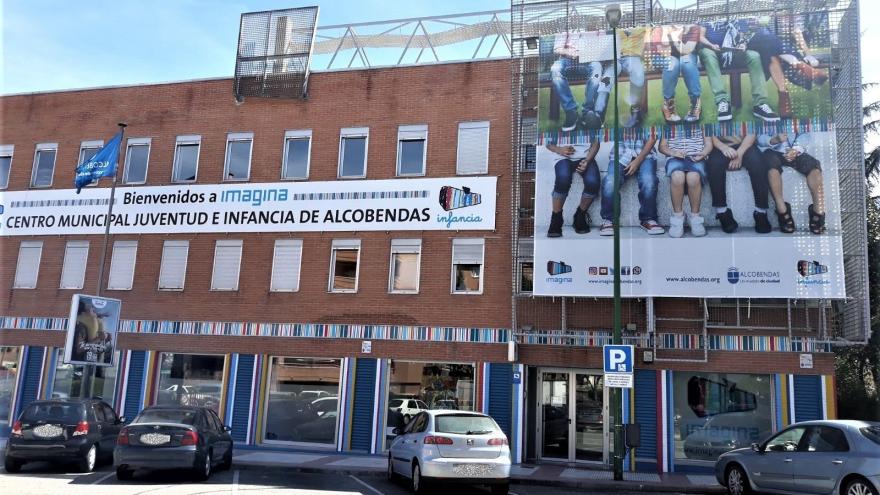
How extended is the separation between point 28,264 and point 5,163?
13.7 feet

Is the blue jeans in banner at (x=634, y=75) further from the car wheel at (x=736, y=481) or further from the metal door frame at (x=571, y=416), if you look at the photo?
the car wheel at (x=736, y=481)

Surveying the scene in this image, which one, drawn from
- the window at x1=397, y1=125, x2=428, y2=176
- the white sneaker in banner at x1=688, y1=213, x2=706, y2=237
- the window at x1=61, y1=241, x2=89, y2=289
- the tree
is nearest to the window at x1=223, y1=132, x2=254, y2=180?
the window at x1=397, y1=125, x2=428, y2=176

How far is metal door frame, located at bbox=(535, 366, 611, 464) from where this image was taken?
1867 cm

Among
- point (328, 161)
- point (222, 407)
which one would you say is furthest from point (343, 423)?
point (328, 161)

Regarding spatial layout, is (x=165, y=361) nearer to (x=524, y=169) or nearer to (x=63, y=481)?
(x=63, y=481)

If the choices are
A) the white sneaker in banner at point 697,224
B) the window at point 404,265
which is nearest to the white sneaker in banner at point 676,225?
the white sneaker in banner at point 697,224

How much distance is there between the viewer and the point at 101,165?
2186cm

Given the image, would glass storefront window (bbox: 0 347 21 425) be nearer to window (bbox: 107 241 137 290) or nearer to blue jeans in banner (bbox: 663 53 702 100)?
window (bbox: 107 241 137 290)

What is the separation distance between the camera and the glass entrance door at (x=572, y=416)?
18828mm

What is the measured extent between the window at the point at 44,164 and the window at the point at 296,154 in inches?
337

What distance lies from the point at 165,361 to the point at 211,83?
8.87m

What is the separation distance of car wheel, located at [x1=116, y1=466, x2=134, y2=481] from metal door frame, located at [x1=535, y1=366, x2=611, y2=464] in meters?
10.1

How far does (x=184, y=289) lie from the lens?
2212cm

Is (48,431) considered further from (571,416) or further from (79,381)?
(571,416)
